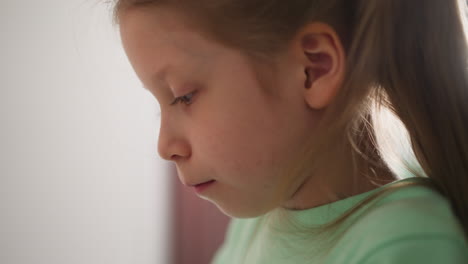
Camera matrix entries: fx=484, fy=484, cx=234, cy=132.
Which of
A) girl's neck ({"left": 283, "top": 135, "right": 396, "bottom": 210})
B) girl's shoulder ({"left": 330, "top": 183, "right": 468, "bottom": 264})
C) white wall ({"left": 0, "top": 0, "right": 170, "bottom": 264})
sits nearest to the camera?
girl's shoulder ({"left": 330, "top": 183, "right": 468, "bottom": 264})

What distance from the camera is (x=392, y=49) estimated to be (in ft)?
1.41

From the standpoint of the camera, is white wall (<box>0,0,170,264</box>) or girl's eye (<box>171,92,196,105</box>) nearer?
girl's eye (<box>171,92,196,105</box>)

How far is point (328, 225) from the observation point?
1.63 ft

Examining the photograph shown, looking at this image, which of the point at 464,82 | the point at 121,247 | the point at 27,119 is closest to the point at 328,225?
the point at 464,82

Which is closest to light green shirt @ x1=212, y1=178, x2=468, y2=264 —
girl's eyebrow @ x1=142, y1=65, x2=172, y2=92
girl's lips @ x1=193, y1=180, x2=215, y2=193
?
girl's lips @ x1=193, y1=180, x2=215, y2=193

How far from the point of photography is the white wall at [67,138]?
608mm

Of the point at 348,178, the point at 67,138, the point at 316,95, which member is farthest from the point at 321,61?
the point at 67,138

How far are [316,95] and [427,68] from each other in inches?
4.0

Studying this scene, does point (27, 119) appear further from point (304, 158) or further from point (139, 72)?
point (304, 158)

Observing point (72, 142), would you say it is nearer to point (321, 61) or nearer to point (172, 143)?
point (172, 143)

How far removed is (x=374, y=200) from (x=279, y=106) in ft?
0.43

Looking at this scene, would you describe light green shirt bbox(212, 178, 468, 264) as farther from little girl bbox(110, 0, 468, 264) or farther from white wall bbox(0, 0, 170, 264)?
white wall bbox(0, 0, 170, 264)

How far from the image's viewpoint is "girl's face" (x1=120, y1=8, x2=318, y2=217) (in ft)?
1.42

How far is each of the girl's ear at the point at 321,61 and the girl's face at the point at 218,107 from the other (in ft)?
0.04
